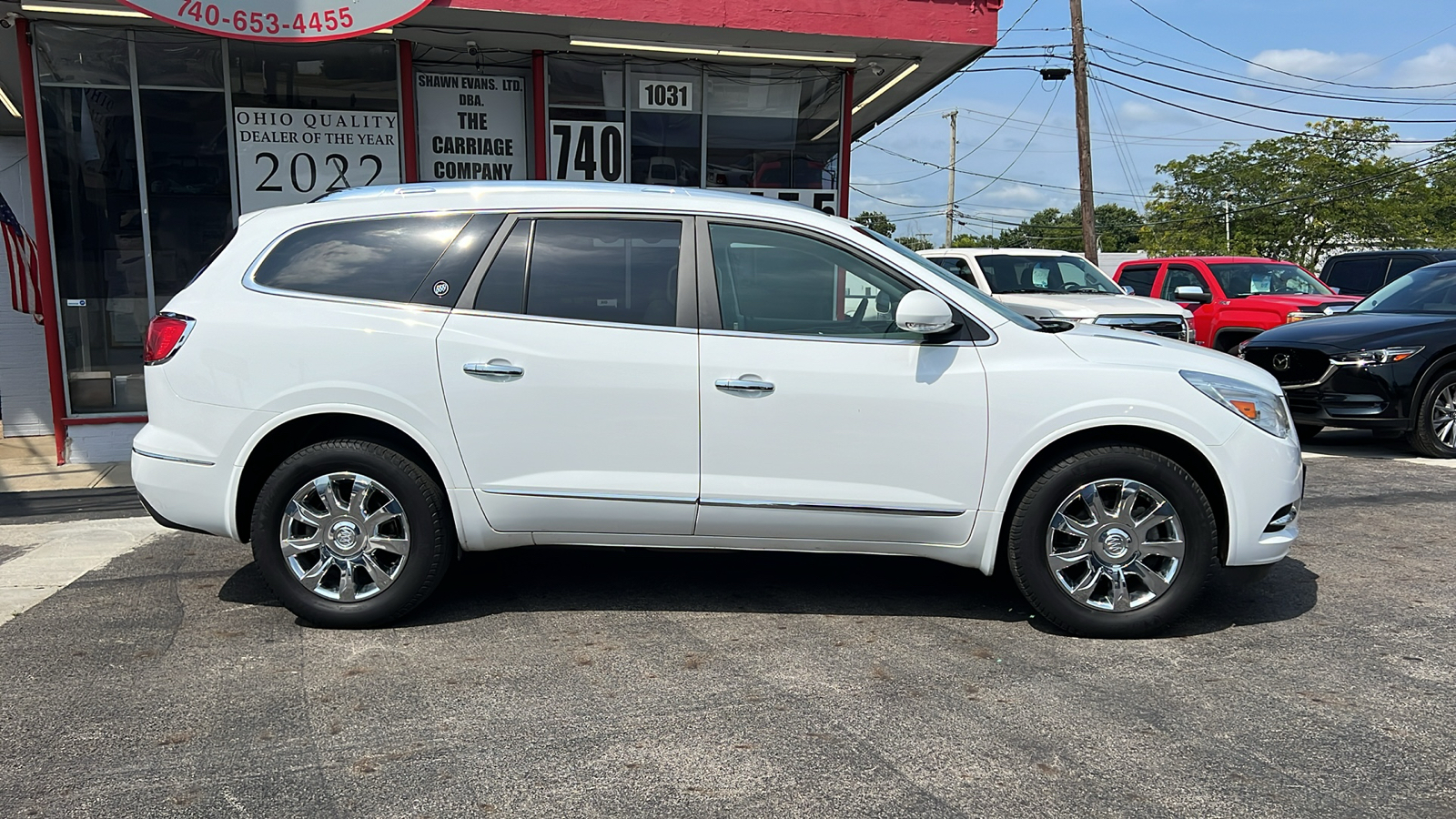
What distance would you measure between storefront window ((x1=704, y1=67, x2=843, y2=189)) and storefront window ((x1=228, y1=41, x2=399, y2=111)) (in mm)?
3251

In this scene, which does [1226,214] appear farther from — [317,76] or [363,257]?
[363,257]

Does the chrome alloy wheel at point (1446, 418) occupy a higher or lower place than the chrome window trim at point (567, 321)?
lower

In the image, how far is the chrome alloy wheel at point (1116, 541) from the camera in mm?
4402

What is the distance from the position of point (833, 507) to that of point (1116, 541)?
3.86 ft

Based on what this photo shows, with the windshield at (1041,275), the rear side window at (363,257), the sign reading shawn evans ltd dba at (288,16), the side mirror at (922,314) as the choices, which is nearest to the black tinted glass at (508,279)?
the rear side window at (363,257)

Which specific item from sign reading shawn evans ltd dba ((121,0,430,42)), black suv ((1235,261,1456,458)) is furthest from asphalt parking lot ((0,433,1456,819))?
sign reading shawn evans ltd dba ((121,0,430,42))

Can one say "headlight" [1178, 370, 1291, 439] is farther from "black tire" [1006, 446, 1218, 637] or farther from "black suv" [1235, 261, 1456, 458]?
"black suv" [1235, 261, 1456, 458]

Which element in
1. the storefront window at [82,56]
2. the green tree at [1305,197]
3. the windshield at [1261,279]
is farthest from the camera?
the green tree at [1305,197]

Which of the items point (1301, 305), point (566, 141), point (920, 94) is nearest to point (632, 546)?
point (566, 141)

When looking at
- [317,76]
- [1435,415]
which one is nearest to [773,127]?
[317,76]

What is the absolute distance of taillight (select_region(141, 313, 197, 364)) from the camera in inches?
177

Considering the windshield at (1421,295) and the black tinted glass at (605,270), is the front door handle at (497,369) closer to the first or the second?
the black tinted glass at (605,270)

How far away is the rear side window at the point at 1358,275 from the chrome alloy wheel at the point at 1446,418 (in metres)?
7.52

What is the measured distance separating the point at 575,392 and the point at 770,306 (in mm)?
894
